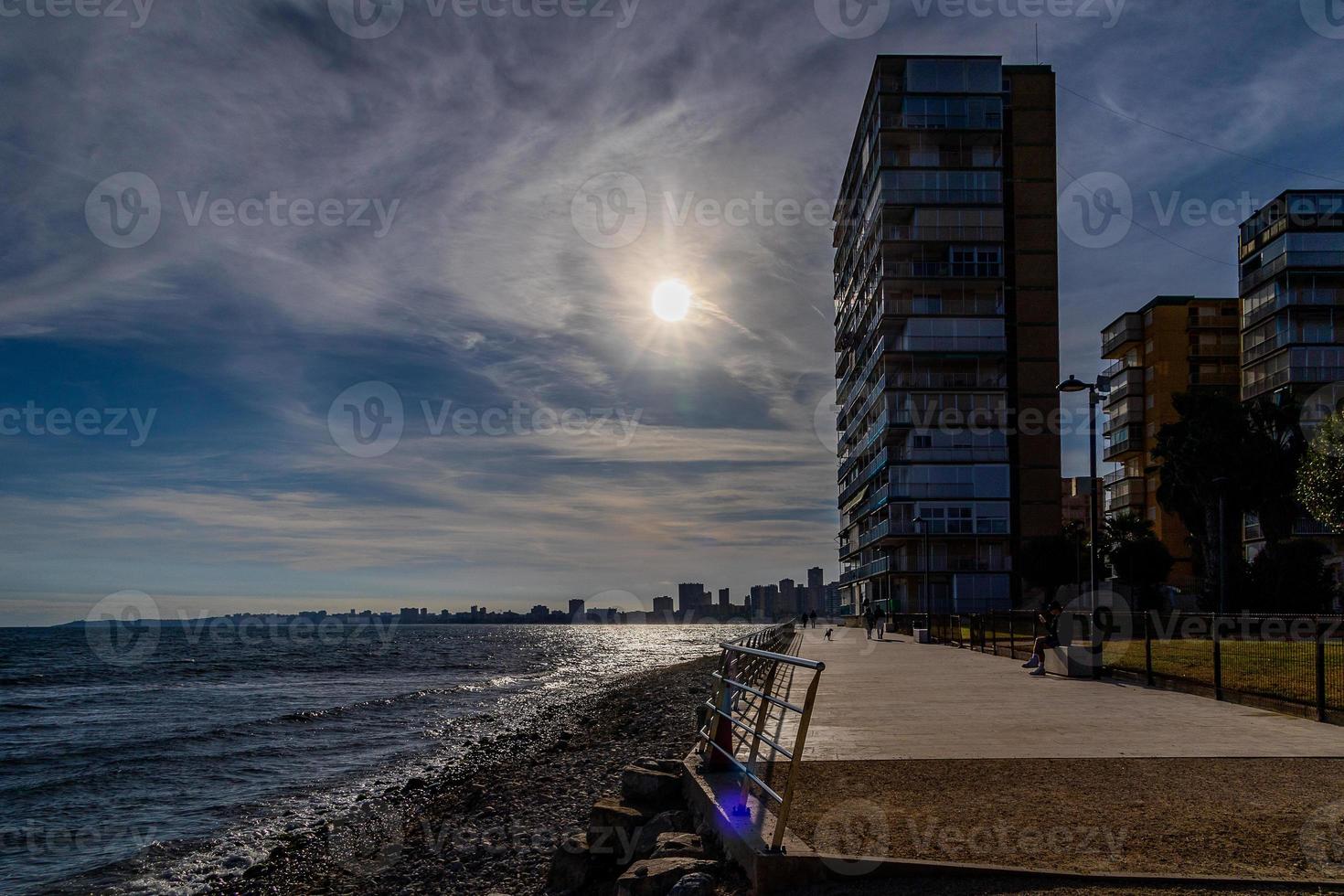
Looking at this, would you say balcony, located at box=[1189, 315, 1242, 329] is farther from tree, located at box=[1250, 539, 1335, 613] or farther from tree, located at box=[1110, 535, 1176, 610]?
tree, located at box=[1250, 539, 1335, 613]

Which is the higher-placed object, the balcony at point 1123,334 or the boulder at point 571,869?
the balcony at point 1123,334

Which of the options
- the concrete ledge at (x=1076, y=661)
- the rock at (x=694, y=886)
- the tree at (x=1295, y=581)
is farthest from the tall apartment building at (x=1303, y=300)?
the rock at (x=694, y=886)

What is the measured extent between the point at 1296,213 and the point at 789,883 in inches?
2611

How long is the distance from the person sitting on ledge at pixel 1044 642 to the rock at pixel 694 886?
15191 millimetres

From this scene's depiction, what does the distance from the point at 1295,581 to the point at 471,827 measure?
39.1 m

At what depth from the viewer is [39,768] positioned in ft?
70.2

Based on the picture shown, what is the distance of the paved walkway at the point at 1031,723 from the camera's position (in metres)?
9.40

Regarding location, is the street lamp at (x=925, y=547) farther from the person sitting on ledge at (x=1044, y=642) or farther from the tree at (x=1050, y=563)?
Result: the person sitting on ledge at (x=1044, y=642)

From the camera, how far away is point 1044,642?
20.1 m

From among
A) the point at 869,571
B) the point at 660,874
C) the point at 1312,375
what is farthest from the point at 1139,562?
the point at 660,874

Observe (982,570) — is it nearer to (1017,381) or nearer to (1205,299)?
(1017,381)

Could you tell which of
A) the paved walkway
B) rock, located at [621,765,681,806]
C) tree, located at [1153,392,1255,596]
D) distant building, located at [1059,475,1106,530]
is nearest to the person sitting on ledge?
the paved walkway

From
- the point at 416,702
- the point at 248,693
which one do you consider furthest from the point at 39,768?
the point at 248,693

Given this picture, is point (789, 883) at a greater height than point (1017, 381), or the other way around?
point (1017, 381)
